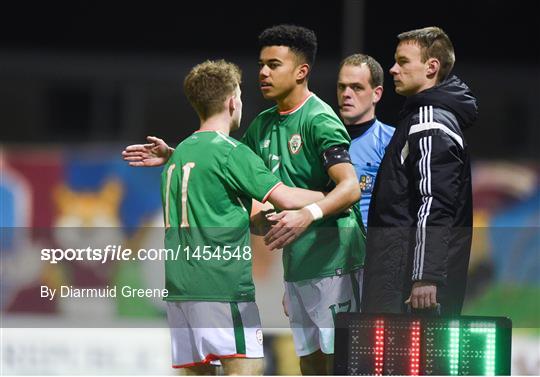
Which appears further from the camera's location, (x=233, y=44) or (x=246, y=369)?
(x=233, y=44)

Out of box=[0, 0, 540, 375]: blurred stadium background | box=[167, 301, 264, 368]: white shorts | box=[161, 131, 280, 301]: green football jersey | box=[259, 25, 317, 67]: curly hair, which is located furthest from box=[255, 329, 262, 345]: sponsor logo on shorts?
box=[0, 0, 540, 375]: blurred stadium background

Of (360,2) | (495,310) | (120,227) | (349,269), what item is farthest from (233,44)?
(349,269)

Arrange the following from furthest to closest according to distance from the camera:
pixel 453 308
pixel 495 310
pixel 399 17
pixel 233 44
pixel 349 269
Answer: pixel 233 44
pixel 399 17
pixel 495 310
pixel 349 269
pixel 453 308

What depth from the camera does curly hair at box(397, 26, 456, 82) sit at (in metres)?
4.39

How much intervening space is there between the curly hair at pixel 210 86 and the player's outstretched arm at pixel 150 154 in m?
0.24

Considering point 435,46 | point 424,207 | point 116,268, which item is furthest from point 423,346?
point 116,268

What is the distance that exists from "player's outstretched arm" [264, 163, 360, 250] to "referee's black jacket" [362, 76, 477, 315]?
10 cm

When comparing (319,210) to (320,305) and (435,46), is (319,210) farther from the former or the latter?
(435,46)

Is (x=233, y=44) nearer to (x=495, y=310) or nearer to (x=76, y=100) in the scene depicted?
(x=76, y=100)

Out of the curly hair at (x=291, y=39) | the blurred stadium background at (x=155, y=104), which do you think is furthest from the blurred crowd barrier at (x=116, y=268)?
the curly hair at (x=291, y=39)

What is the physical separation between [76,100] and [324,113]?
10.8m

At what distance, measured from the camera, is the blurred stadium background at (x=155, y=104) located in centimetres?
897

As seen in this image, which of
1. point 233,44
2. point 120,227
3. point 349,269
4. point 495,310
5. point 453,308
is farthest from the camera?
point 233,44

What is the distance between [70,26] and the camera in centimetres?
1523
